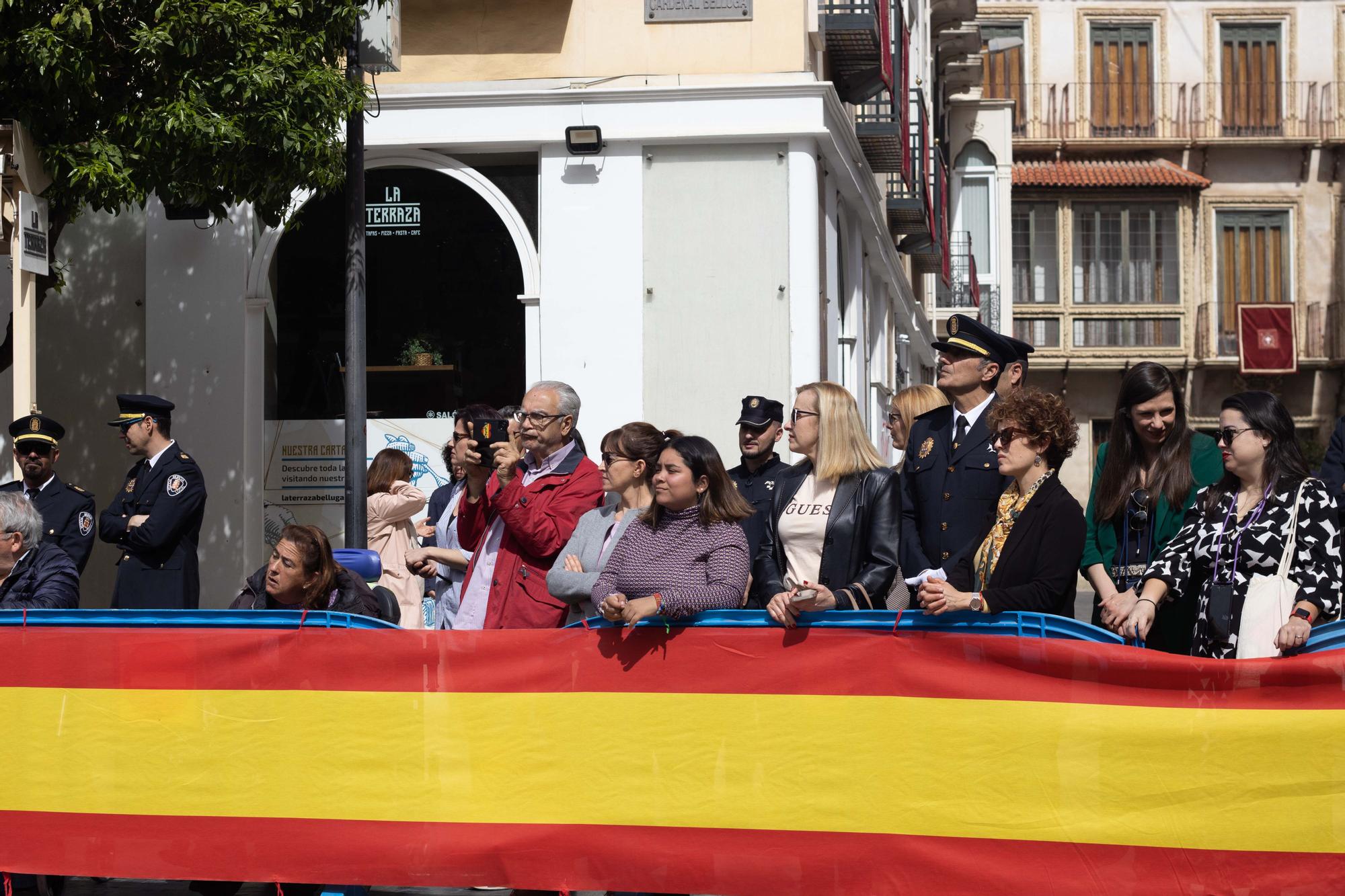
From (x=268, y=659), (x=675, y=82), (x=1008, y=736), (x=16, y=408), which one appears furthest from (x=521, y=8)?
(x=1008, y=736)

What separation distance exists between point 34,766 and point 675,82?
8043mm

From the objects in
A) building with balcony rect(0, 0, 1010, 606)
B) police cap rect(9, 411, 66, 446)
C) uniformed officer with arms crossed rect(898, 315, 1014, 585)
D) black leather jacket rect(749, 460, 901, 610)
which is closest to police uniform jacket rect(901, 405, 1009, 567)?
uniformed officer with arms crossed rect(898, 315, 1014, 585)

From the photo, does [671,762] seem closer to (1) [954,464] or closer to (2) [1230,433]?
(1) [954,464]

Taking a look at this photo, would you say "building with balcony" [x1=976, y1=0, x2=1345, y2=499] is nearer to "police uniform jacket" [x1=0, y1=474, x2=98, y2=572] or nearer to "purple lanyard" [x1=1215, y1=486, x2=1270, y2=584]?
"police uniform jacket" [x1=0, y1=474, x2=98, y2=572]

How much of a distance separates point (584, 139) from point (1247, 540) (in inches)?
308

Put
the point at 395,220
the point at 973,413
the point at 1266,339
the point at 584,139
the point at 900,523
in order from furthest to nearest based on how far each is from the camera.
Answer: the point at 1266,339
the point at 395,220
the point at 584,139
the point at 973,413
the point at 900,523

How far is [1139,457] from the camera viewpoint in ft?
20.1

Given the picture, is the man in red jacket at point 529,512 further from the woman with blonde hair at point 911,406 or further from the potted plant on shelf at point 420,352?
the potted plant on shelf at point 420,352

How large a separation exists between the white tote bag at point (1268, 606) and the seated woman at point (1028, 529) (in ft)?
1.84

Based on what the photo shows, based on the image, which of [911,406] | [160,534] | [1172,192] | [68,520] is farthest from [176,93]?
[1172,192]

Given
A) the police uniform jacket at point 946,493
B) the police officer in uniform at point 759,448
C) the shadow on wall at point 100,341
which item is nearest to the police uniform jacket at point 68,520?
the police officer in uniform at point 759,448

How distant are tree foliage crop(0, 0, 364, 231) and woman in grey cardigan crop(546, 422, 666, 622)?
3.53m

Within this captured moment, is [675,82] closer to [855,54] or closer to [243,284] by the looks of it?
[855,54]

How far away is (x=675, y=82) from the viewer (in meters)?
12.4
